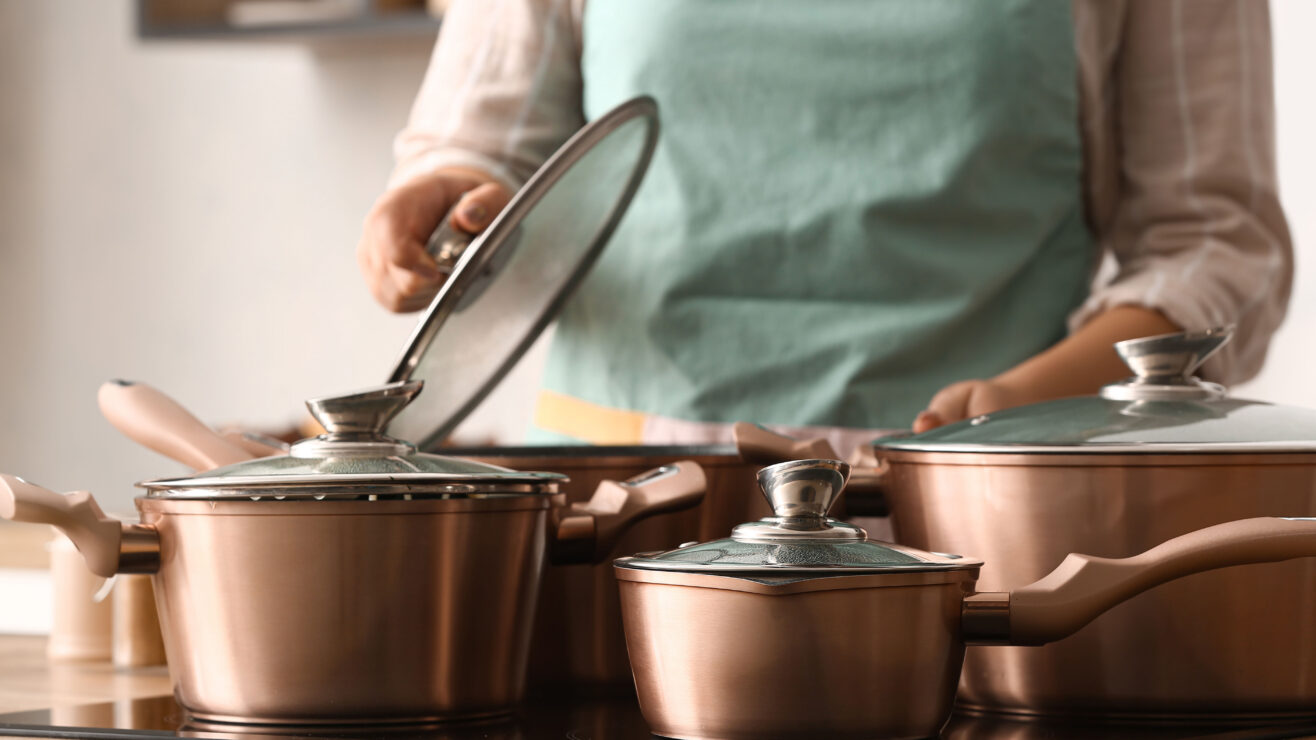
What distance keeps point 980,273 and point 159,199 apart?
2203mm

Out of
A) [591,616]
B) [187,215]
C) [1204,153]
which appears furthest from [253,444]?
[187,215]

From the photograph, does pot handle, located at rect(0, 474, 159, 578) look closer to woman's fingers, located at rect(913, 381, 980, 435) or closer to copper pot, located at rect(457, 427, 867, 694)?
copper pot, located at rect(457, 427, 867, 694)

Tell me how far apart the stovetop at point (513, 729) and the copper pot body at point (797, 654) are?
1.8 inches

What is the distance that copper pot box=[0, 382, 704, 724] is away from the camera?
36 centimetres

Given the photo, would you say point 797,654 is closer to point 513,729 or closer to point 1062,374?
point 513,729

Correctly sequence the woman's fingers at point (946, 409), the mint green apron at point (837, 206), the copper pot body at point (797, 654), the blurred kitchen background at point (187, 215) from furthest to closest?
the blurred kitchen background at point (187, 215) → the mint green apron at point (837, 206) → the woman's fingers at point (946, 409) → the copper pot body at point (797, 654)

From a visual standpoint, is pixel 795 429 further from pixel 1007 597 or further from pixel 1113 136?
pixel 1007 597

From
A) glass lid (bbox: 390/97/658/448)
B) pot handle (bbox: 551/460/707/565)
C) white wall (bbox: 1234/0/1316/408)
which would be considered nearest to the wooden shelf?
white wall (bbox: 1234/0/1316/408)

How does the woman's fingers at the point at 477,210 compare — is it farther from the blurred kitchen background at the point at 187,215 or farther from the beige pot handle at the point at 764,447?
the blurred kitchen background at the point at 187,215

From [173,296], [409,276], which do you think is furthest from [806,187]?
[173,296]

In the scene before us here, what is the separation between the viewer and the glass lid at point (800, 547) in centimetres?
32

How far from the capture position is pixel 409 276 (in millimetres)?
616

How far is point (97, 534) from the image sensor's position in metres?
0.38

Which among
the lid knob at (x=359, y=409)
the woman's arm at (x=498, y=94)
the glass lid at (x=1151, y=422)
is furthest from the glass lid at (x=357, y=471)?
the woman's arm at (x=498, y=94)
